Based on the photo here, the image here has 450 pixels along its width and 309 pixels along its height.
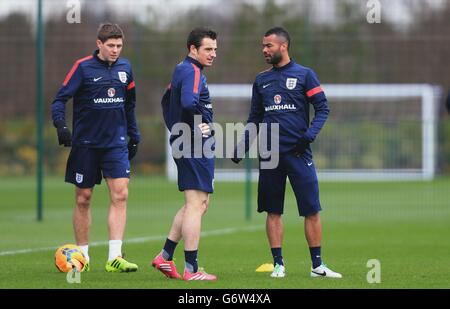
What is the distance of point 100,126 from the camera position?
1230 centimetres

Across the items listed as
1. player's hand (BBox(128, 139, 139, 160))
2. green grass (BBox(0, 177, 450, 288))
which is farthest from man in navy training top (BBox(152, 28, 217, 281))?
player's hand (BBox(128, 139, 139, 160))

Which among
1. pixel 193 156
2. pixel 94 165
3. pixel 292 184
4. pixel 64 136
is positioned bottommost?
pixel 292 184

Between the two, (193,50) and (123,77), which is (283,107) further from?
(123,77)

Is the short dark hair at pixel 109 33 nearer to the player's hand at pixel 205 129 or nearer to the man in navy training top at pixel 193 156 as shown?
the man in navy training top at pixel 193 156

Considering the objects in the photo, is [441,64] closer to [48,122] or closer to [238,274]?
[48,122]

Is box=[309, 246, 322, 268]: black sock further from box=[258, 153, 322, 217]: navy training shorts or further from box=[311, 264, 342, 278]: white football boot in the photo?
box=[258, 153, 322, 217]: navy training shorts

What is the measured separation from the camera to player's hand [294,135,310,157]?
11.4 m

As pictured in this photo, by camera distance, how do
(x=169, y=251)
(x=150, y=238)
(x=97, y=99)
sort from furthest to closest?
(x=150, y=238) → (x=97, y=99) → (x=169, y=251)

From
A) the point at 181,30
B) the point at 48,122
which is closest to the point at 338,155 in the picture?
the point at 181,30

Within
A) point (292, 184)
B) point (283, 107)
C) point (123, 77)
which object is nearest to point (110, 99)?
point (123, 77)

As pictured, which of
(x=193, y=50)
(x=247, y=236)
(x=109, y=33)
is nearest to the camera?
(x=193, y=50)

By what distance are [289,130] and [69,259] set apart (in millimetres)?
2395

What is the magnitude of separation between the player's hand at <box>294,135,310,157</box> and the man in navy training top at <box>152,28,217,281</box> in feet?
2.72
